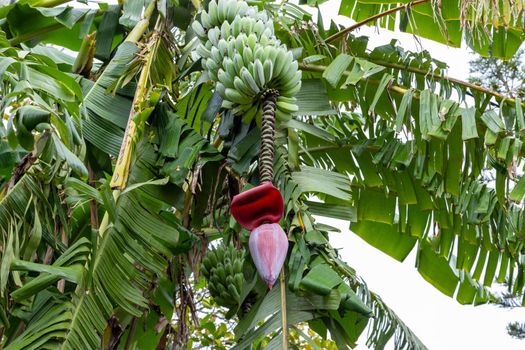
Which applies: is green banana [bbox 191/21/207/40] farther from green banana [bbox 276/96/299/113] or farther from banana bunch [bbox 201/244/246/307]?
banana bunch [bbox 201/244/246/307]

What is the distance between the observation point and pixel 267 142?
47.6 inches

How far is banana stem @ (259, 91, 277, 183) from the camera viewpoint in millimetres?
1178

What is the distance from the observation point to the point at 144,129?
161 centimetres

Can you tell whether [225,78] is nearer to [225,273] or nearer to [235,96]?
[235,96]

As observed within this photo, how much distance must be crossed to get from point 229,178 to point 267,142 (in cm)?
38

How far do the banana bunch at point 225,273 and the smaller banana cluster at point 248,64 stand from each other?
283 mm

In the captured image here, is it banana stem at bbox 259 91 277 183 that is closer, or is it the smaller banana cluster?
banana stem at bbox 259 91 277 183

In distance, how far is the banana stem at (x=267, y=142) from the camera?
1.18 m

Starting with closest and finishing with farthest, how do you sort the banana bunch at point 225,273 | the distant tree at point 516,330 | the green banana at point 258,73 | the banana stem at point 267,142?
the banana stem at point 267,142 → the green banana at point 258,73 → the banana bunch at point 225,273 → the distant tree at point 516,330

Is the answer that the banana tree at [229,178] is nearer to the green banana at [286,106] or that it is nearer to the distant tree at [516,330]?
the green banana at [286,106]

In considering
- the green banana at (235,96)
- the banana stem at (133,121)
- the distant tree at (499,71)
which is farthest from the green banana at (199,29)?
the distant tree at (499,71)

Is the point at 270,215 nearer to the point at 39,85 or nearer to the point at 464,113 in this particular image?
the point at 39,85

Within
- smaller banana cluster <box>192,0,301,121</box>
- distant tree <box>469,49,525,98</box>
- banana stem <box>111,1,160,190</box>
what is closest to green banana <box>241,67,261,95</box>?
smaller banana cluster <box>192,0,301,121</box>

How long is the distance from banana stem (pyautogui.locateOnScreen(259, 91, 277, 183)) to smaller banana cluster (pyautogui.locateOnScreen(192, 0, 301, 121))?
0.13 feet
